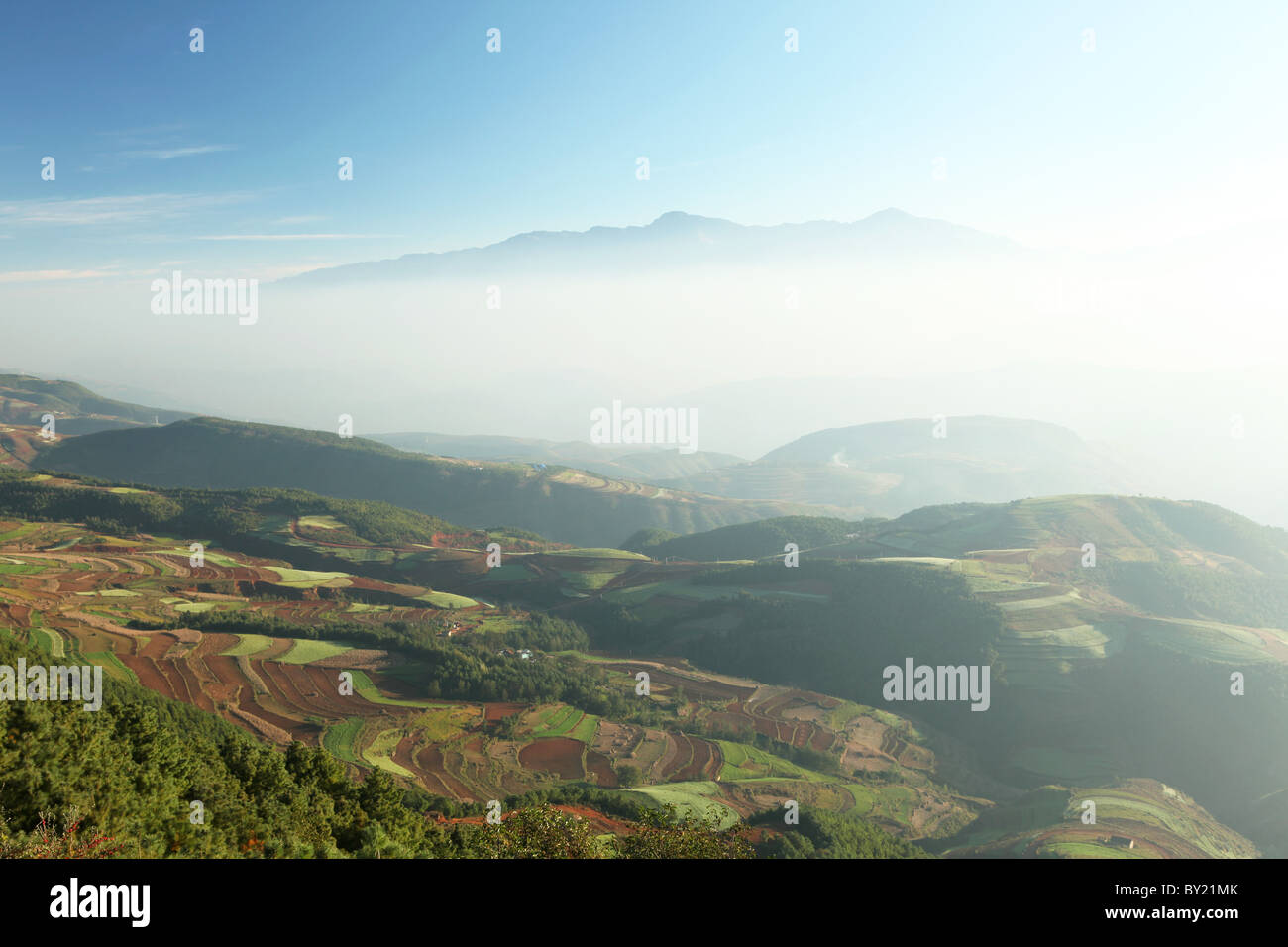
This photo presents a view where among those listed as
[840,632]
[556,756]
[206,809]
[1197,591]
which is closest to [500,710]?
[556,756]

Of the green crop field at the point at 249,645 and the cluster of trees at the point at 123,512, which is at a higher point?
the cluster of trees at the point at 123,512

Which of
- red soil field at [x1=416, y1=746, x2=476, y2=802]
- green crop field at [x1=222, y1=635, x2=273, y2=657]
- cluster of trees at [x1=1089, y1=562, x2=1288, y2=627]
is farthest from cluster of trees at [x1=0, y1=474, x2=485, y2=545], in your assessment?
cluster of trees at [x1=1089, y1=562, x2=1288, y2=627]

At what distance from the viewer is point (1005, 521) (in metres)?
194

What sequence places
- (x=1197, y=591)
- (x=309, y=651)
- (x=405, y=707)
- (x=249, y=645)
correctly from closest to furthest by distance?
(x=405, y=707)
(x=249, y=645)
(x=309, y=651)
(x=1197, y=591)

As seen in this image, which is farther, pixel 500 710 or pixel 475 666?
pixel 475 666

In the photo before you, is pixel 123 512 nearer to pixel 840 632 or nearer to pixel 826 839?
pixel 840 632

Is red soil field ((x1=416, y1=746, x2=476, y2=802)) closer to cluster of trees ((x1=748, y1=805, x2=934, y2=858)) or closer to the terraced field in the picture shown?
the terraced field

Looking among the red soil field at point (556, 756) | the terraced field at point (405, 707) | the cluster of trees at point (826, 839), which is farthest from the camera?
the red soil field at point (556, 756)

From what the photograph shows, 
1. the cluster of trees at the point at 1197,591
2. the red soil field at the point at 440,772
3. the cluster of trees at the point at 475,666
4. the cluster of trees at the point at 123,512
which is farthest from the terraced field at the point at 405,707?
the cluster of trees at the point at 1197,591

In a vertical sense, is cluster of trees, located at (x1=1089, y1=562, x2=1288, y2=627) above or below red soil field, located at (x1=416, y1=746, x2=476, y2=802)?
above

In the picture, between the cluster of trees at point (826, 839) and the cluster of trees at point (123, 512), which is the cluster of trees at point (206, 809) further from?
the cluster of trees at point (123, 512)

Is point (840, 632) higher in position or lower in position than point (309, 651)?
lower

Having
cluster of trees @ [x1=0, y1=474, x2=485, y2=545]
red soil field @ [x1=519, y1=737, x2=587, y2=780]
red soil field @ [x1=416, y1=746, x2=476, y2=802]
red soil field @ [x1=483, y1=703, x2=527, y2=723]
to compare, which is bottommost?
red soil field @ [x1=519, y1=737, x2=587, y2=780]

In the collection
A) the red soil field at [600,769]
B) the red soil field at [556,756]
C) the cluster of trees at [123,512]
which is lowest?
the red soil field at [600,769]
